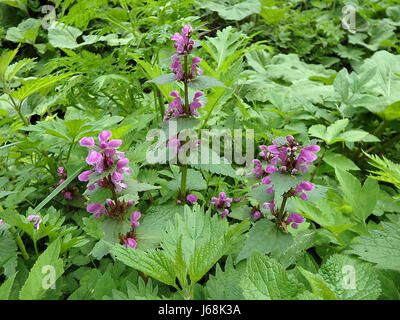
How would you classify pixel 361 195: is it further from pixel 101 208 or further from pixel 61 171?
pixel 61 171

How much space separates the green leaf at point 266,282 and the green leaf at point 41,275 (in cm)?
45

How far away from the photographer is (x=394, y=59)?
7.72 feet

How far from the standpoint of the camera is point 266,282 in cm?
72

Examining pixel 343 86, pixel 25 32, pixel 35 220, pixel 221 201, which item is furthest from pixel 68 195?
pixel 25 32

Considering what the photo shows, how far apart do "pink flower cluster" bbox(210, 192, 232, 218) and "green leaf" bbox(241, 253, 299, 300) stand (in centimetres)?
57

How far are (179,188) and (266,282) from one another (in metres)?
0.61

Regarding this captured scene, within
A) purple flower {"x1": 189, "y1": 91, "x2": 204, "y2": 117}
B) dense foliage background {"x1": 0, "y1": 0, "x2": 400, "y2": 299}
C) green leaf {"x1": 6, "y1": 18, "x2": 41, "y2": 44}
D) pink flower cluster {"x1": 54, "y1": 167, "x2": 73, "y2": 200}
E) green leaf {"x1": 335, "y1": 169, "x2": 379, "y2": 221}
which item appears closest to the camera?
dense foliage background {"x1": 0, "y1": 0, "x2": 400, "y2": 299}

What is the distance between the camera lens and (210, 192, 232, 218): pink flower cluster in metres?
1.31

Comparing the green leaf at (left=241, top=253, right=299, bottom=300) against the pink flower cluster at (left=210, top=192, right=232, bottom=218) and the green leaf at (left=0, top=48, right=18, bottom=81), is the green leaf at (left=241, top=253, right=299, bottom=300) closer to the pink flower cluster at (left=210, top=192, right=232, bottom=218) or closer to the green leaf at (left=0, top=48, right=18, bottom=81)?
the pink flower cluster at (left=210, top=192, right=232, bottom=218)

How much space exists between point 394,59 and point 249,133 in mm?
1518

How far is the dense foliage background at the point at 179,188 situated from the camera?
776mm

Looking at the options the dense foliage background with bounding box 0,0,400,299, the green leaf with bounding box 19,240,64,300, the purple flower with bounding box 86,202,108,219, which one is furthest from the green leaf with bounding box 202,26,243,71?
the green leaf with bounding box 19,240,64,300
